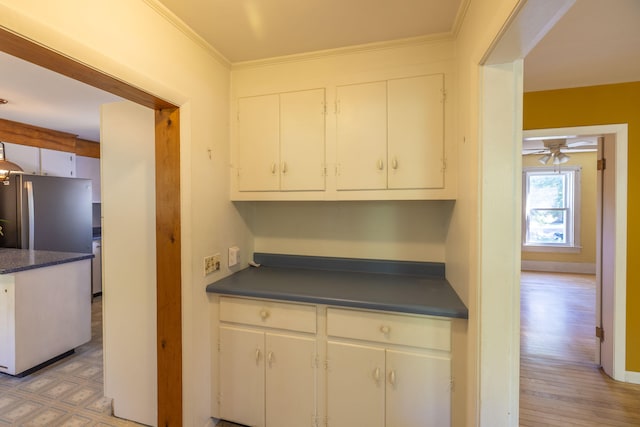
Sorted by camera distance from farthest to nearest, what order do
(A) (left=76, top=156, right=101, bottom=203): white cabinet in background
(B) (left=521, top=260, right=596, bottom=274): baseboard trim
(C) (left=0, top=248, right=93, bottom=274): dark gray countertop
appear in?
(B) (left=521, top=260, right=596, bottom=274): baseboard trim
(A) (left=76, top=156, right=101, bottom=203): white cabinet in background
(C) (left=0, top=248, right=93, bottom=274): dark gray countertop

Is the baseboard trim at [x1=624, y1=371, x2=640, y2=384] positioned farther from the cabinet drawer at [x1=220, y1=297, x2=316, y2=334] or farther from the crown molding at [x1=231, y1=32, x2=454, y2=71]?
the crown molding at [x1=231, y1=32, x2=454, y2=71]

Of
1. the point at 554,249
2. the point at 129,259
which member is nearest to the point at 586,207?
the point at 554,249

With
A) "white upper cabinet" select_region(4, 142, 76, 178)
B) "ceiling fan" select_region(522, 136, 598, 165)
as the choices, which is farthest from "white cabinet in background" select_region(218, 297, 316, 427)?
"ceiling fan" select_region(522, 136, 598, 165)

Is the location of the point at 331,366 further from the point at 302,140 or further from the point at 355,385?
the point at 302,140

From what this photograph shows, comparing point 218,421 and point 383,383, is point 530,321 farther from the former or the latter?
point 218,421

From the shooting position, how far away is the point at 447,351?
53.3 inches

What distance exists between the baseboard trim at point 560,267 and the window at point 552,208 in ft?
1.01

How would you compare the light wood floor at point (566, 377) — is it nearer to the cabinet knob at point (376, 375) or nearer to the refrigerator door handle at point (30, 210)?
the cabinet knob at point (376, 375)

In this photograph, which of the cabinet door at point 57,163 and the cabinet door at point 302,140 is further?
the cabinet door at point 57,163

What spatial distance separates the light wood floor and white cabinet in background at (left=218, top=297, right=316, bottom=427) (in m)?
1.53

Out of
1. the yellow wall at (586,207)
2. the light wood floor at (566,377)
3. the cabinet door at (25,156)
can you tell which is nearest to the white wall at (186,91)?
the light wood floor at (566,377)

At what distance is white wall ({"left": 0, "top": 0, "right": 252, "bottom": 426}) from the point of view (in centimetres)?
96

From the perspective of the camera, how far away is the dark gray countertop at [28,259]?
2100 millimetres

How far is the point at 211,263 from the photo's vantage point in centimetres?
170
